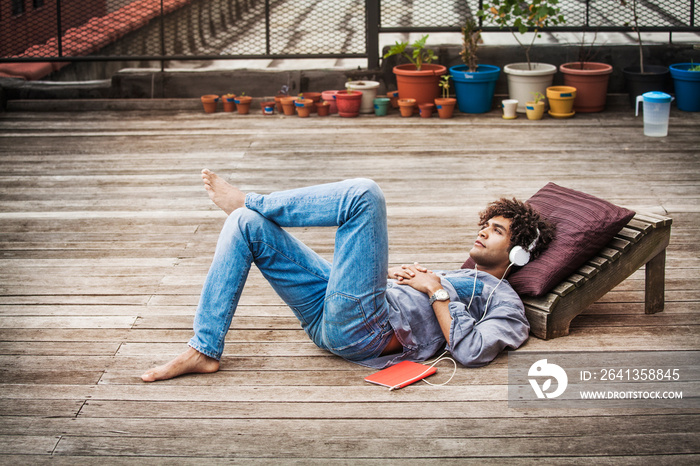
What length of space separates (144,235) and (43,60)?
3.69 metres

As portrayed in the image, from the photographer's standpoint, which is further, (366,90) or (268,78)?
(268,78)

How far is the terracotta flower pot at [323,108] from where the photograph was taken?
6.32m

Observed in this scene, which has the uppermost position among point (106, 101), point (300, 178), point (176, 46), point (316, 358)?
point (176, 46)

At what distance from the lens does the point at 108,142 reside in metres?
5.64

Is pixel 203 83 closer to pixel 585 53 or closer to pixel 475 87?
pixel 475 87

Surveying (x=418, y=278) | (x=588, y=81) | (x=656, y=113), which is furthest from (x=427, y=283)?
(x=588, y=81)

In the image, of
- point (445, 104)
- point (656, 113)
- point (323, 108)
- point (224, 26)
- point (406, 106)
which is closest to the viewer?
point (656, 113)

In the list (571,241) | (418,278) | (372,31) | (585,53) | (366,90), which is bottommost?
(418,278)

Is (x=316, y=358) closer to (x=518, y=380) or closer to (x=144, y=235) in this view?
(x=518, y=380)

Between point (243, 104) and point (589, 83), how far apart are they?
2875mm

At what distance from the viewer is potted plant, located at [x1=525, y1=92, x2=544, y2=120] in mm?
6012

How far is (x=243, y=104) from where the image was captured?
21.0 feet

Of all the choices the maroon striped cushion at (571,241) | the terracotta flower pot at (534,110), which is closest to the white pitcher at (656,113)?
the terracotta flower pot at (534,110)

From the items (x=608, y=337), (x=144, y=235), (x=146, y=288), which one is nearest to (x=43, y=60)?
(x=144, y=235)
